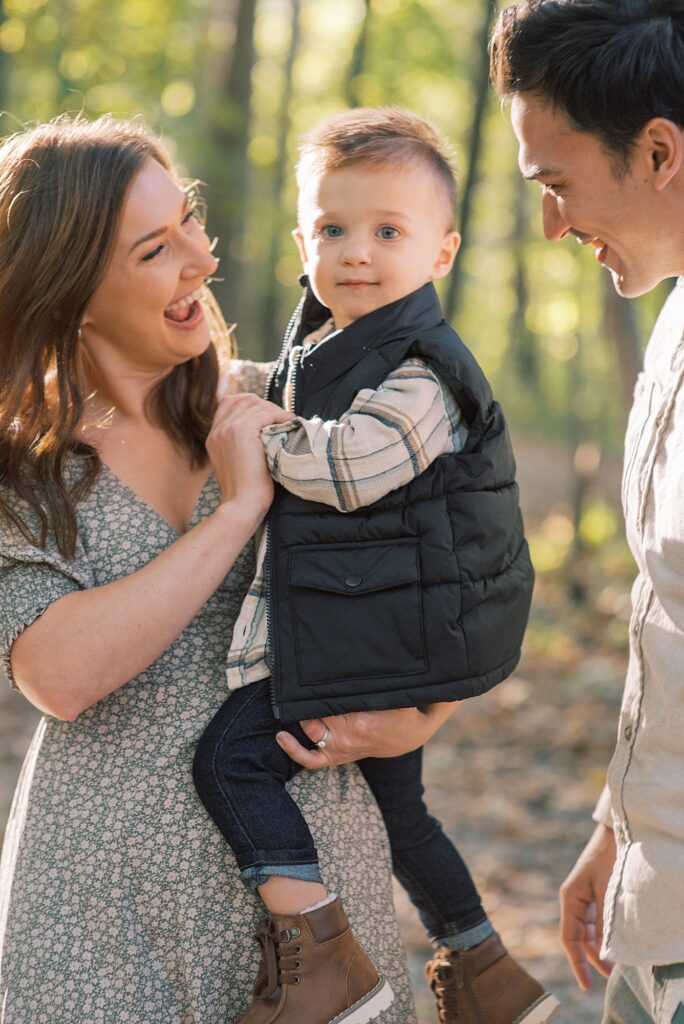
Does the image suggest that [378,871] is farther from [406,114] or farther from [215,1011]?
[406,114]

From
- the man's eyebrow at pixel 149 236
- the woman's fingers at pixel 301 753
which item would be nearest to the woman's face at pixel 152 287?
the man's eyebrow at pixel 149 236

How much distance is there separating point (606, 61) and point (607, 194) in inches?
8.3

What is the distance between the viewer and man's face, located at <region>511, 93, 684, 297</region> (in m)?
1.83

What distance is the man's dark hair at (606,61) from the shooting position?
1785mm

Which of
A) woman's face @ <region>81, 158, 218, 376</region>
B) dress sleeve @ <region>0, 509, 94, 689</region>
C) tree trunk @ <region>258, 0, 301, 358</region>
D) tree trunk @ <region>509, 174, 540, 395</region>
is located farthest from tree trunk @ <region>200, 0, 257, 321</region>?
tree trunk @ <region>509, 174, 540, 395</region>

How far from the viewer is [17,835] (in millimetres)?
2191

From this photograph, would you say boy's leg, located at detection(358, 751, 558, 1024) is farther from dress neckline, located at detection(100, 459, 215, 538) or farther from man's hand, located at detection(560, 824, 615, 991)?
dress neckline, located at detection(100, 459, 215, 538)

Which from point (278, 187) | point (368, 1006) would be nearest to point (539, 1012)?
point (368, 1006)

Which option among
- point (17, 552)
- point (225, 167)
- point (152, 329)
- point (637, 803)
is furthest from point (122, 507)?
point (225, 167)

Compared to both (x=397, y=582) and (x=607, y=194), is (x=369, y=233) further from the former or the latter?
(x=397, y=582)

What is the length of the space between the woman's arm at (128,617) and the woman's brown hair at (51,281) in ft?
0.86

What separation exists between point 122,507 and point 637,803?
3.80 ft

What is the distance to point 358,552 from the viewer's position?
2037mm

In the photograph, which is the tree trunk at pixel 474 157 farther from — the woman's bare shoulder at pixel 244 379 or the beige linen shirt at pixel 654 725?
the beige linen shirt at pixel 654 725
